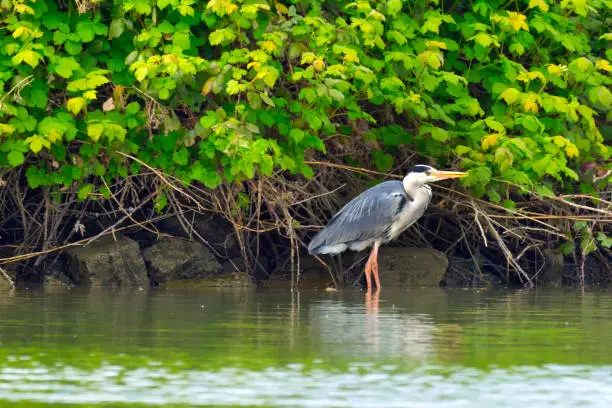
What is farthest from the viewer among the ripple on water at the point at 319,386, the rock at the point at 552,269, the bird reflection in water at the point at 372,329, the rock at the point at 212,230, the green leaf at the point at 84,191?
the rock at the point at 552,269

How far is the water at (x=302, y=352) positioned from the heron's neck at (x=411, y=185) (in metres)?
1.98

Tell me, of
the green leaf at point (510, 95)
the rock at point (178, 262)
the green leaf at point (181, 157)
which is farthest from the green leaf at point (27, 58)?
the green leaf at point (510, 95)

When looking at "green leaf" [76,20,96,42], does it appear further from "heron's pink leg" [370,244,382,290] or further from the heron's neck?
"heron's pink leg" [370,244,382,290]

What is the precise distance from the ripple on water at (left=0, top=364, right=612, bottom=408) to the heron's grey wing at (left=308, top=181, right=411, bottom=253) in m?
6.25

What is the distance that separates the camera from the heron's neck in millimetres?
12938

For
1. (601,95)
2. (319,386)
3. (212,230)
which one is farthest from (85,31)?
(319,386)

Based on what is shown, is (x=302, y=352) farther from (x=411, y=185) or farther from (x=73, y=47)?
(x=411, y=185)

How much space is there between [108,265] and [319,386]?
703 cm

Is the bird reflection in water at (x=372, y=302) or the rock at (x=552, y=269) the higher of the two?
the rock at (x=552, y=269)

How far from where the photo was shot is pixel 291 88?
13.0 m

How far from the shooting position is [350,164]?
529 inches

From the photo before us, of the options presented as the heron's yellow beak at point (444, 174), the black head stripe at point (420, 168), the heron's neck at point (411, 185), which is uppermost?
the black head stripe at point (420, 168)

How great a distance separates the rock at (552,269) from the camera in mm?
13860

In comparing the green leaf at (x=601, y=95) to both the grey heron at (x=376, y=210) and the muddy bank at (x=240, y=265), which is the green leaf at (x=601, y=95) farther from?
the muddy bank at (x=240, y=265)
